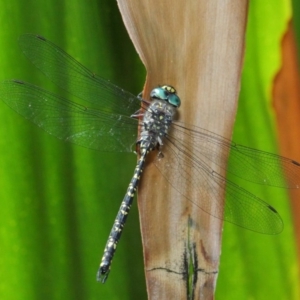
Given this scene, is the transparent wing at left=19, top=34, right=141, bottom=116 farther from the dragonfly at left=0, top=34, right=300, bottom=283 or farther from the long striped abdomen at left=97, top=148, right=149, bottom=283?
the long striped abdomen at left=97, top=148, right=149, bottom=283

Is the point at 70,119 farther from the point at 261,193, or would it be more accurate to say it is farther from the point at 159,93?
the point at 261,193

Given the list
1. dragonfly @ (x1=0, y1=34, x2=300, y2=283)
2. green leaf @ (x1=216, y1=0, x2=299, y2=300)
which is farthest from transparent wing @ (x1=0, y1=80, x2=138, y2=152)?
green leaf @ (x1=216, y1=0, x2=299, y2=300)

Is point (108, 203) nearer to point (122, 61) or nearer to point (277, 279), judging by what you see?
point (122, 61)

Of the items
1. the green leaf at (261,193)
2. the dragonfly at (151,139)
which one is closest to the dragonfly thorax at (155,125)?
the dragonfly at (151,139)

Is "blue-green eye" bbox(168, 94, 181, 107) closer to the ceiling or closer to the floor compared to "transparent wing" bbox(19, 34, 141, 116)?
closer to the floor

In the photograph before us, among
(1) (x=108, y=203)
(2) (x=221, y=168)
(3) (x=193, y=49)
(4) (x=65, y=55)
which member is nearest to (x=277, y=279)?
(2) (x=221, y=168)

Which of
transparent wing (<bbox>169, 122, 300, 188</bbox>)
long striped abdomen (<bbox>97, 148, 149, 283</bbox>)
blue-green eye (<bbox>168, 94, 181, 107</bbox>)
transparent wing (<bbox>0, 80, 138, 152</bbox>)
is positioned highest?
blue-green eye (<bbox>168, 94, 181, 107</bbox>)

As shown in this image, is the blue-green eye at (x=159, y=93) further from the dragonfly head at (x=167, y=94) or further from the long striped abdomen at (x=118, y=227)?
the long striped abdomen at (x=118, y=227)
